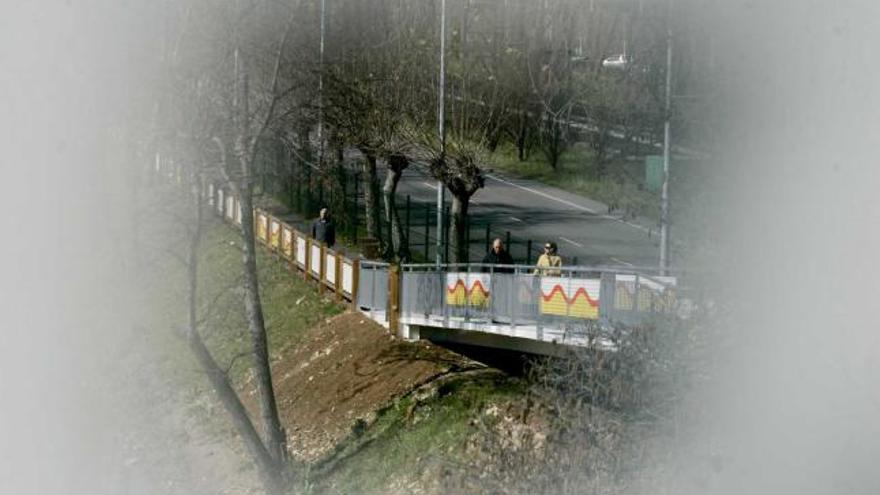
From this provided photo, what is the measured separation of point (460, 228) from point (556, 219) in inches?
353

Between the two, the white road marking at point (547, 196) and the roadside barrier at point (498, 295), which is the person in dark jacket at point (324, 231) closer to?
the roadside barrier at point (498, 295)

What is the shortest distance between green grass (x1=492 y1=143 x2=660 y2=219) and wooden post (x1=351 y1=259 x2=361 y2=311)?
11.2 feet

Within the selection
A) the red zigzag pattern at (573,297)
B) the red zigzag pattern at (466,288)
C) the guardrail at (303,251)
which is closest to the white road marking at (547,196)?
the guardrail at (303,251)

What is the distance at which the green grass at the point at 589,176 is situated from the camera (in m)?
22.1

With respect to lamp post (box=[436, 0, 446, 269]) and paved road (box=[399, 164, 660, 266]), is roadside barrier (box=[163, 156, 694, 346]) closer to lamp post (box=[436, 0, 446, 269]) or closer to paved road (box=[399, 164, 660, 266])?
lamp post (box=[436, 0, 446, 269])

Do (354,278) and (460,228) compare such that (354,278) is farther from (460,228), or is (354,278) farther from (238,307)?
(238,307)

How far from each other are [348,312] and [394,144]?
473cm

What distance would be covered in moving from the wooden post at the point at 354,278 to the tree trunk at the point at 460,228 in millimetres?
3122

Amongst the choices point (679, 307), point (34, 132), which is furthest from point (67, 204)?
point (679, 307)

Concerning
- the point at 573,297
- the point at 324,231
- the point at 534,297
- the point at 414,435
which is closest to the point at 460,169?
the point at 324,231

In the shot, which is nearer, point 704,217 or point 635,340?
point 635,340

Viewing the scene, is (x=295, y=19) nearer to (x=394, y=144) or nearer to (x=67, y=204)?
(x=67, y=204)

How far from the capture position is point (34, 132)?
24.1 metres

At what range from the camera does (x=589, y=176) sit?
32.3 m
